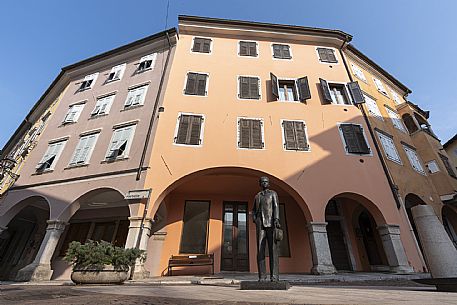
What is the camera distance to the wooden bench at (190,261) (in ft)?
34.0

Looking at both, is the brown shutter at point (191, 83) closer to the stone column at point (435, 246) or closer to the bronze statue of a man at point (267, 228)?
the bronze statue of a man at point (267, 228)

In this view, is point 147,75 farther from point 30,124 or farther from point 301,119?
point 30,124

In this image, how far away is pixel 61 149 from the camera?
41.7 feet

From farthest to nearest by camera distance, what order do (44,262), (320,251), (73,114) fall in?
(73,114) → (44,262) → (320,251)

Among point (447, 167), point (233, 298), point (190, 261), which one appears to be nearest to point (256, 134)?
point (190, 261)

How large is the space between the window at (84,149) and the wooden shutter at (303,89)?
10.5 m

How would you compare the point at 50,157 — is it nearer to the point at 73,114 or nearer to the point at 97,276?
the point at 73,114

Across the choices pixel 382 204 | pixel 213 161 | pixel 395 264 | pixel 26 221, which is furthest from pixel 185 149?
pixel 26 221

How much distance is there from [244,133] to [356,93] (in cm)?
639

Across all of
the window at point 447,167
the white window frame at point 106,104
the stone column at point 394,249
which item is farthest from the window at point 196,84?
the window at point 447,167

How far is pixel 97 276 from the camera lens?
21.1 feet

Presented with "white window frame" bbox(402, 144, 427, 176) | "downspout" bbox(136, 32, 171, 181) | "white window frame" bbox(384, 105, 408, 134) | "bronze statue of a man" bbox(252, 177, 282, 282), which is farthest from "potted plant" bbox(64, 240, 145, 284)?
"white window frame" bbox(384, 105, 408, 134)

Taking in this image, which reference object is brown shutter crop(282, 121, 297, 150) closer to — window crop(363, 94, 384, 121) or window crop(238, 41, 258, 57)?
window crop(363, 94, 384, 121)

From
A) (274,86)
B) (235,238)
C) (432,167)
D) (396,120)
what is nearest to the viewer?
(235,238)
